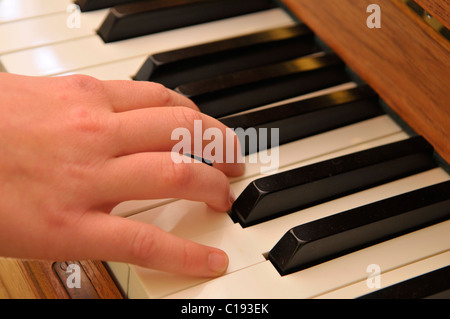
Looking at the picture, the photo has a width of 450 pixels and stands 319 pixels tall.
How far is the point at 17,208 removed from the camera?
1.06 metres

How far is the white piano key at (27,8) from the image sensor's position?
163 centimetres

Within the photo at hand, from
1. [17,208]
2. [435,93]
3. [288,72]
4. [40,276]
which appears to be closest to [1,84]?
[17,208]

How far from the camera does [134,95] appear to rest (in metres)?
1.26

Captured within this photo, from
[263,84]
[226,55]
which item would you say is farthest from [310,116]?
[226,55]

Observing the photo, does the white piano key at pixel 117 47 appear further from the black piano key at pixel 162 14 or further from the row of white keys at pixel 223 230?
the row of white keys at pixel 223 230

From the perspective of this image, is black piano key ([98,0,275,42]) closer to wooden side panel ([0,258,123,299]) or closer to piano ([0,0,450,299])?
piano ([0,0,450,299])

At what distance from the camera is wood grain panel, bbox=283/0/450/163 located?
127 cm

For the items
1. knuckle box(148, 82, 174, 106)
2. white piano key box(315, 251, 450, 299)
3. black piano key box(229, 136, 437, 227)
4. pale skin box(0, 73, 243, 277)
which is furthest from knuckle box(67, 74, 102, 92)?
white piano key box(315, 251, 450, 299)

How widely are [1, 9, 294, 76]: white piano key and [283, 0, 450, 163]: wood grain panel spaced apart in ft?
0.54

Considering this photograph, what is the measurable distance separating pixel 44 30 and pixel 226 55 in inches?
18.0

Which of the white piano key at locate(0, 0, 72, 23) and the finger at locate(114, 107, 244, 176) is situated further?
the white piano key at locate(0, 0, 72, 23)

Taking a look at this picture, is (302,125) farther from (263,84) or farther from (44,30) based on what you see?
(44,30)

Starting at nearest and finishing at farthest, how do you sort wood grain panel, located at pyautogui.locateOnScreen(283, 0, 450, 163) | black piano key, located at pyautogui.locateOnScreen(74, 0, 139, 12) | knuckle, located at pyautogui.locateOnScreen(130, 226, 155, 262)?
knuckle, located at pyautogui.locateOnScreen(130, 226, 155, 262) < wood grain panel, located at pyautogui.locateOnScreen(283, 0, 450, 163) < black piano key, located at pyautogui.locateOnScreen(74, 0, 139, 12)
